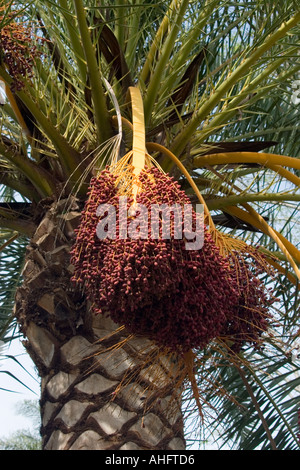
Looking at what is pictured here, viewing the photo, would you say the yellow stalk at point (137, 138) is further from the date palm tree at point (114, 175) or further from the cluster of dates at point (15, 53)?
the cluster of dates at point (15, 53)

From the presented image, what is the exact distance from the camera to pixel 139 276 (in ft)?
7.06

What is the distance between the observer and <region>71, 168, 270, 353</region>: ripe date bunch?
219 centimetres

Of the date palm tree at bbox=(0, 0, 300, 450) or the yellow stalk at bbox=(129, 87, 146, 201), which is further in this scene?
the date palm tree at bbox=(0, 0, 300, 450)

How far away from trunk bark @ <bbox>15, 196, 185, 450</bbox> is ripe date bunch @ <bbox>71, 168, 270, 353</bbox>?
15.7 inches

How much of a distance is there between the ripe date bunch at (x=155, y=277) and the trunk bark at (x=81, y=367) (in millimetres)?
400

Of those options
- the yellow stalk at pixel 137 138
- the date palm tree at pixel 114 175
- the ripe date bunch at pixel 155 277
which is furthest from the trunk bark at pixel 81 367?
the yellow stalk at pixel 137 138

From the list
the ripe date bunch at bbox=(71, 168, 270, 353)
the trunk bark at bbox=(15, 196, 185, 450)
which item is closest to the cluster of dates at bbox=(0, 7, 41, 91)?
the trunk bark at bbox=(15, 196, 185, 450)

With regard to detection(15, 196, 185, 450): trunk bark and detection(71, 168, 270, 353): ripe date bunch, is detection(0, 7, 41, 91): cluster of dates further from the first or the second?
detection(71, 168, 270, 353): ripe date bunch

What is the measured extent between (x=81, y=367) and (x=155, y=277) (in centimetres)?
97

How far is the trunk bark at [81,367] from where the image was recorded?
2.86m

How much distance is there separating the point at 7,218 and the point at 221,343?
136 cm

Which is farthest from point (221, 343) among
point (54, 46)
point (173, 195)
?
point (54, 46)

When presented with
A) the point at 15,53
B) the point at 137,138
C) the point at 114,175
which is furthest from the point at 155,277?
the point at 15,53

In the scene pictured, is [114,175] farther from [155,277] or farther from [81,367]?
[81,367]
